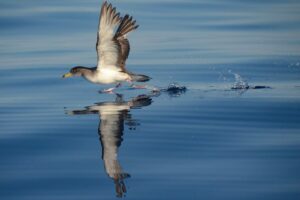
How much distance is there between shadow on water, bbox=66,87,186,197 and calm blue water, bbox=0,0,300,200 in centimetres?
2

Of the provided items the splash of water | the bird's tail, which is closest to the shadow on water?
the bird's tail

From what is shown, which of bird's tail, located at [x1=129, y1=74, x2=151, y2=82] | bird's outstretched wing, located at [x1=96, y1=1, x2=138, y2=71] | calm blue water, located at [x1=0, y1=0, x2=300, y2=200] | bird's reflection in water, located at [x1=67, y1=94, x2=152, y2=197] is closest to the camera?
calm blue water, located at [x1=0, y1=0, x2=300, y2=200]

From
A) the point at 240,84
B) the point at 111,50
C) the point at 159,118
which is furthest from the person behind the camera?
the point at 240,84

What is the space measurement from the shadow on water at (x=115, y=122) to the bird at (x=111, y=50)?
364 mm

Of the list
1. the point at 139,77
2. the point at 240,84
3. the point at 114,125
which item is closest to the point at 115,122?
the point at 114,125

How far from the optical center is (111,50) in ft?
43.3

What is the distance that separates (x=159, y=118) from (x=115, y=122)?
697 millimetres

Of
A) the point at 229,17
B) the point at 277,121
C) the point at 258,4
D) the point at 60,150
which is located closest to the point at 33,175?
the point at 60,150

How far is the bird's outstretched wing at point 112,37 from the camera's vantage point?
1273 cm

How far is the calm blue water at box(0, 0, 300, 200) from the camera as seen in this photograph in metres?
8.55

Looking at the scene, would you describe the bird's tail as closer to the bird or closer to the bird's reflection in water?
the bird

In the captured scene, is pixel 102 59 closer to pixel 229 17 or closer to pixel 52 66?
pixel 52 66

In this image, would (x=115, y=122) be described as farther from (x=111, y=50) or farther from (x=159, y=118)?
(x=111, y=50)

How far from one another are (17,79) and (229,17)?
396 inches
